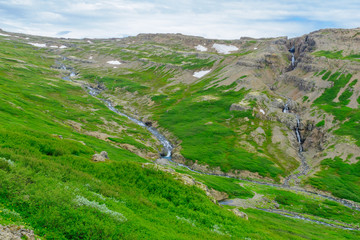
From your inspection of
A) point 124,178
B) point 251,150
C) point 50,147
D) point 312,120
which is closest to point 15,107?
point 50,147

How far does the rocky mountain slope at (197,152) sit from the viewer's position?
840 inches

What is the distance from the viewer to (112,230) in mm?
17344

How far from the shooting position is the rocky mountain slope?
21344mm

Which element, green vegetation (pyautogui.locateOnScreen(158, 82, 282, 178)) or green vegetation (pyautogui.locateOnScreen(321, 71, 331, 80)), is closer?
green vegetation (pyautogui.locateOnScreen(158, 82, 282, 178))

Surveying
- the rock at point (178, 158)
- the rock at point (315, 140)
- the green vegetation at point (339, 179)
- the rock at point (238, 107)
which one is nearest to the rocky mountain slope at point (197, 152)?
the green vegetation at point (339, 179)

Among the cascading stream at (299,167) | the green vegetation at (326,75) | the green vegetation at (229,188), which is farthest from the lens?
the green vegetation at (326,75)

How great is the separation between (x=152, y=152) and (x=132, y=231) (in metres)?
82.6

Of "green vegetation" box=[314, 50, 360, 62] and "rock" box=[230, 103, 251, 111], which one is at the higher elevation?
"green vegetation" box=[314, 50, 360, 62]

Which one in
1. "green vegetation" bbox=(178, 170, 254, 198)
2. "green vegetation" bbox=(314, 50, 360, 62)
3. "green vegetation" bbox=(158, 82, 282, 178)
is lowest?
"green vegetation" bbox=(178, 170, 254, 198)

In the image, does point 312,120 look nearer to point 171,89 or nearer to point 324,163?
point 324,163

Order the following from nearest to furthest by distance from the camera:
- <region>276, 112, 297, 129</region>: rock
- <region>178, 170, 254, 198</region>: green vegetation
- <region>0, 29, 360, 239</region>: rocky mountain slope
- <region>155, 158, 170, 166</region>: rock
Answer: <region>0, 29, 360, 239</region>: rocky mountain slope, <region>178, 170, 254, 198</region>: green vegetation, <region>155, 158, 170, 166</region>: rock, <region>276, 112, 297, 129</region>: rock

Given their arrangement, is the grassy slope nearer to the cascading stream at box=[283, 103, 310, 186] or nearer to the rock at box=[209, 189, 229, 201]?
the cascading stream at box=[283, 103, 310, 186]

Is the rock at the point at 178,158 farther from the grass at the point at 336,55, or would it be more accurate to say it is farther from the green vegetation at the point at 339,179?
the grass at the point at 336,55

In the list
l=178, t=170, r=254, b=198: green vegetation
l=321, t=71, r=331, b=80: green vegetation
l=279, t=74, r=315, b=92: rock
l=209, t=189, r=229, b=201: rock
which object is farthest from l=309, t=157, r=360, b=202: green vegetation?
l=321, t=71, r=331, b=80: green vegetation
